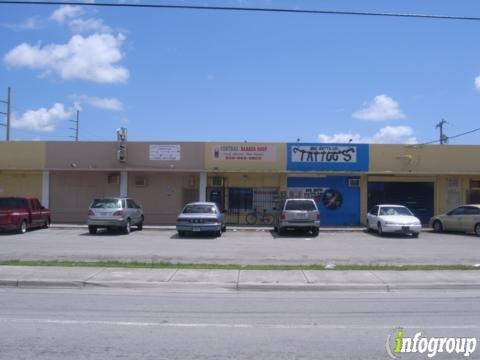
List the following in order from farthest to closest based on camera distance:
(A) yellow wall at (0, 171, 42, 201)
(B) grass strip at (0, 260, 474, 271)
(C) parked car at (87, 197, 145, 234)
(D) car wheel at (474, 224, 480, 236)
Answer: (A) yellow wall at (0, 171, 42, 201) → (D) car wheel at (474, 224, 480, 236) → (C) parked car at (87, 197, 145, 234) → (B) grass strip at (0, 260, 474, 271)

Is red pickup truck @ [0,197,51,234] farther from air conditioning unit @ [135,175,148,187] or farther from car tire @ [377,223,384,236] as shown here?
car tire @ [377,223,384,236]

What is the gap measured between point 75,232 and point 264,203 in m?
→ 11.4

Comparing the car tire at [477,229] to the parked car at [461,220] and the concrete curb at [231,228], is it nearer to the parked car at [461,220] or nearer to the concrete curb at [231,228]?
Result: the parked car at [461,220]

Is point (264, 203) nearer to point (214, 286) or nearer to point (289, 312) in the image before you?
point (214, 286)

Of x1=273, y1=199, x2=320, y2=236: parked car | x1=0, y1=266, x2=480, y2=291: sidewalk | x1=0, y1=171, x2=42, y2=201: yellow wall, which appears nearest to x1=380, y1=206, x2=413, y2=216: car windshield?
x1=273, y1=199, x2=320, y2=236: parked car

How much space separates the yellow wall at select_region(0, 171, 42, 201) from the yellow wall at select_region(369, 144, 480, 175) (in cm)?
1970

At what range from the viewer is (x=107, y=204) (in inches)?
985

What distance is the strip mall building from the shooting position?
31.7 m

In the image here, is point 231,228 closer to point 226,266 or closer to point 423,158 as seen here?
point 423,158

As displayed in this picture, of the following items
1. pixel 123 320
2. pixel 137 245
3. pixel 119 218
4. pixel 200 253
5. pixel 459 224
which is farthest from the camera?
pixel 459 224

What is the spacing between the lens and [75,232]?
1019 inches

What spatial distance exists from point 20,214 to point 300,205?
12.6 meters

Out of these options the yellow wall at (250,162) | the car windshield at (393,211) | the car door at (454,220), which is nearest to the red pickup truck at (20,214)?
the yellow wall at (250,162)

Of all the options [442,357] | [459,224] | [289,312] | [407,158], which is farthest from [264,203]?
[442,357]
